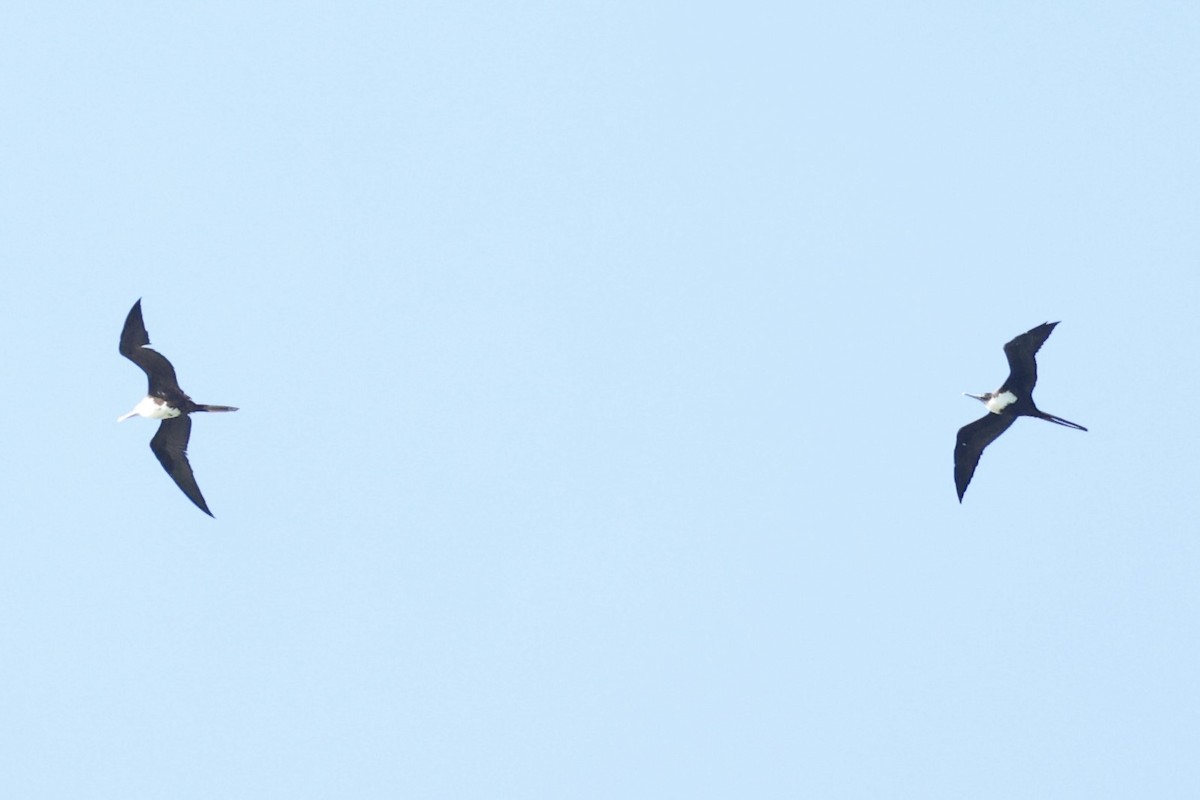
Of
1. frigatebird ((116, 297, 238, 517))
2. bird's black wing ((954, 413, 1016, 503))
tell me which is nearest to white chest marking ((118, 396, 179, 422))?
frigatebird ((116, 297, 238, 517))

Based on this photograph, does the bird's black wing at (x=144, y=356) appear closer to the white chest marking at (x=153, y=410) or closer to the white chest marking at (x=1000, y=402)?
the white chest marking at (x=153, y=410)

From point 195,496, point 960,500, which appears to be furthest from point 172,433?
point 960,500

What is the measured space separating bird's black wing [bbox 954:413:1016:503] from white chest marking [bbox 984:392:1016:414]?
232mm

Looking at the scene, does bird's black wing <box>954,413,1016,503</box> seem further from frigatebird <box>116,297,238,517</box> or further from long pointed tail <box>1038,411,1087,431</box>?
frigatebird <box>116,297,238,517</box>

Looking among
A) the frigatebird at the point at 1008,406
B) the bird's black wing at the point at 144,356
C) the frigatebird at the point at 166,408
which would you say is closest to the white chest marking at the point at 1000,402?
the frigatebird at the point at 1008,406

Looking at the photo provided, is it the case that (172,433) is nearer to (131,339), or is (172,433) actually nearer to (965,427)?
(131,339)

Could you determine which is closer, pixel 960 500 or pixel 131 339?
pixel 131 339

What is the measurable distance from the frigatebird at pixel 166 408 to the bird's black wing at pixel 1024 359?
1186cm

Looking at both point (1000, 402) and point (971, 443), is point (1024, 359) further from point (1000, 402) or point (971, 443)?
point (971, 443)

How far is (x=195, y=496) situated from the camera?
34000mm

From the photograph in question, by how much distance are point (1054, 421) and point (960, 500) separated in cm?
215

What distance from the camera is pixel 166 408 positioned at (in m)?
33.8

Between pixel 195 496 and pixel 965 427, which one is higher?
pixel 965 427

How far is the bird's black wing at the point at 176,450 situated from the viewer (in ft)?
112
